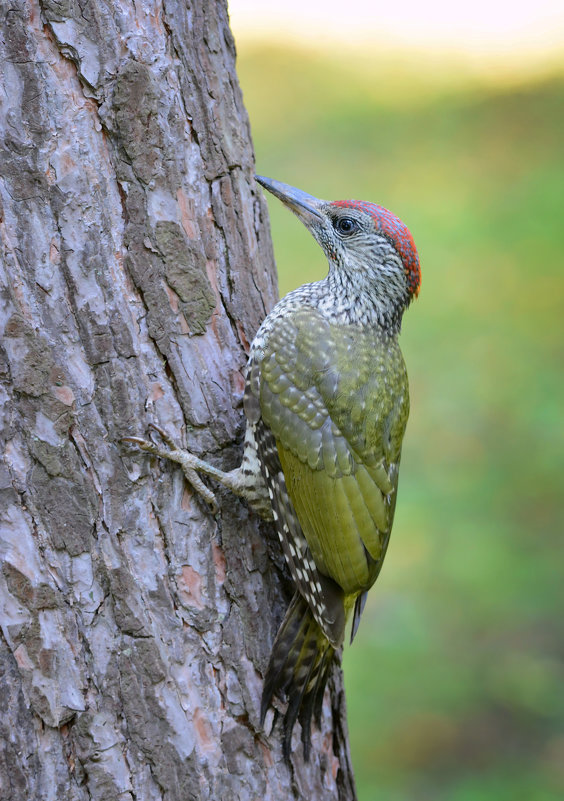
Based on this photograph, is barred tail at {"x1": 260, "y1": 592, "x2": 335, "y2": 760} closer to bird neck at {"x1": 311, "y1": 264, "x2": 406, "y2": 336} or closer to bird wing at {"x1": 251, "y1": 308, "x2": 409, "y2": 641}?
bird wing at {"x1": 251, "y1": 308, "x2": 409, "y2": 641}

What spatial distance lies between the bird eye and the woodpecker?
127 mm

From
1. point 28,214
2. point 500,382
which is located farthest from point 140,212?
point 500,382

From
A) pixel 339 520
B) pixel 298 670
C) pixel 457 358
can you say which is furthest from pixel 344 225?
pixel 457 358

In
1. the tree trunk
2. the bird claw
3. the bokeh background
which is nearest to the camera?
the tree trunk

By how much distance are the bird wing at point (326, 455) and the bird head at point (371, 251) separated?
12.1 inches

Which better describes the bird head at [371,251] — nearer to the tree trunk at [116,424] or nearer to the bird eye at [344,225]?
the bird eye at [344,225]

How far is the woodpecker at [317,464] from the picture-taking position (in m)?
2.37

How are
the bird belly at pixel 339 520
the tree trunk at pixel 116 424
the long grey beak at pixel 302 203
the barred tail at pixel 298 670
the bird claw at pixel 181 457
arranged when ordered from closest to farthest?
the tree trunk at pixel 116 424 < the bird claw at pixel 181 457 < the barred tail at pixel 298 670 < the bird belly at pixel 339 520 < the long grey beak at pixel 302 203

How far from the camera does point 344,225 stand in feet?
9.48

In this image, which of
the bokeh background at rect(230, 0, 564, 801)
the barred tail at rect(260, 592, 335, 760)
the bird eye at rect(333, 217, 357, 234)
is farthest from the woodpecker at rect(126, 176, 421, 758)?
the bokeh background at rect(230, 0, 564, 801)

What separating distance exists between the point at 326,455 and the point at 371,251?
766 mm

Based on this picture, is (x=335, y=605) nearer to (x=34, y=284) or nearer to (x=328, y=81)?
(x=34, y=284)

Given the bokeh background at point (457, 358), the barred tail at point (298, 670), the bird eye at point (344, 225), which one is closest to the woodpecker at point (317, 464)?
the barred tail at point (298, 670)

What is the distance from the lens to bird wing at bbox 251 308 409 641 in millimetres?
2420
